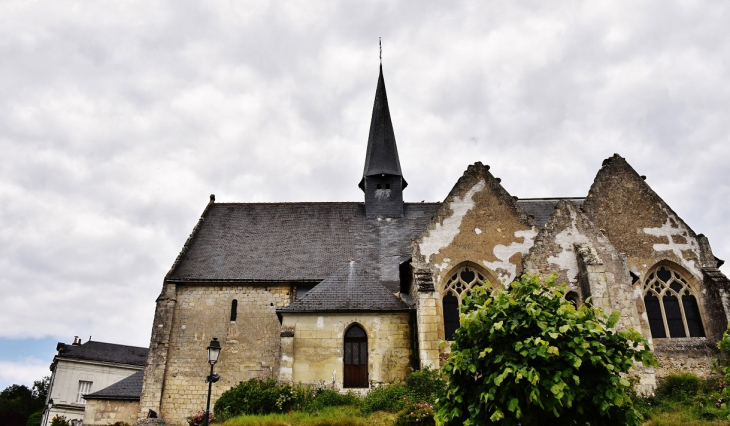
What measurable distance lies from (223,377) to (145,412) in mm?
2927

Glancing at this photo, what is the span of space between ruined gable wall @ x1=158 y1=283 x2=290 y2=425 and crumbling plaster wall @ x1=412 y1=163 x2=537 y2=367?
6.43m

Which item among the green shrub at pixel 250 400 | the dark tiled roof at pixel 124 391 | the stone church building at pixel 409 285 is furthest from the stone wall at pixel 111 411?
the green shrub at pixel 250 400

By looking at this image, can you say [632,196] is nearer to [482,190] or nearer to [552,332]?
[482,190]

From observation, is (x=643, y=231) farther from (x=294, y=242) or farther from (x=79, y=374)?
(x=79, y=374)

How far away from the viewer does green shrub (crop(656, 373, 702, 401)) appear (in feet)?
48.1

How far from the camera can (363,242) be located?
22.8 meters

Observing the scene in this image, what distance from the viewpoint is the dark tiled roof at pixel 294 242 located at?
2103 cm

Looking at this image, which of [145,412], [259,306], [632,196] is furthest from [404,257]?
[145,412]

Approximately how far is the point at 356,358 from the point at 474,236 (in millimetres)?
5866

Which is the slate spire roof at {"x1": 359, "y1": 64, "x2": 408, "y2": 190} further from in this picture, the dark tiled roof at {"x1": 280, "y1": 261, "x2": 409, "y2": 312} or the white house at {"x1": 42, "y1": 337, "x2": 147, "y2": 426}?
the white house at {"x1": 42, "y1": 337, "x2": 147, "y2": 426}

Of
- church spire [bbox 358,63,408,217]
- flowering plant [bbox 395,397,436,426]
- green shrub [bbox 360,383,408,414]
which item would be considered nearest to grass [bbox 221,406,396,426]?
green shrub [bbox 360,383,408,414]

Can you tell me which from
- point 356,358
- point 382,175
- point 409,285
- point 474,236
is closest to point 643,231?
point 474,236

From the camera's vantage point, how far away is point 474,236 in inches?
707

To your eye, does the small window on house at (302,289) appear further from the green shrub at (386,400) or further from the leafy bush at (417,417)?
the leafy bush at (417,417)
